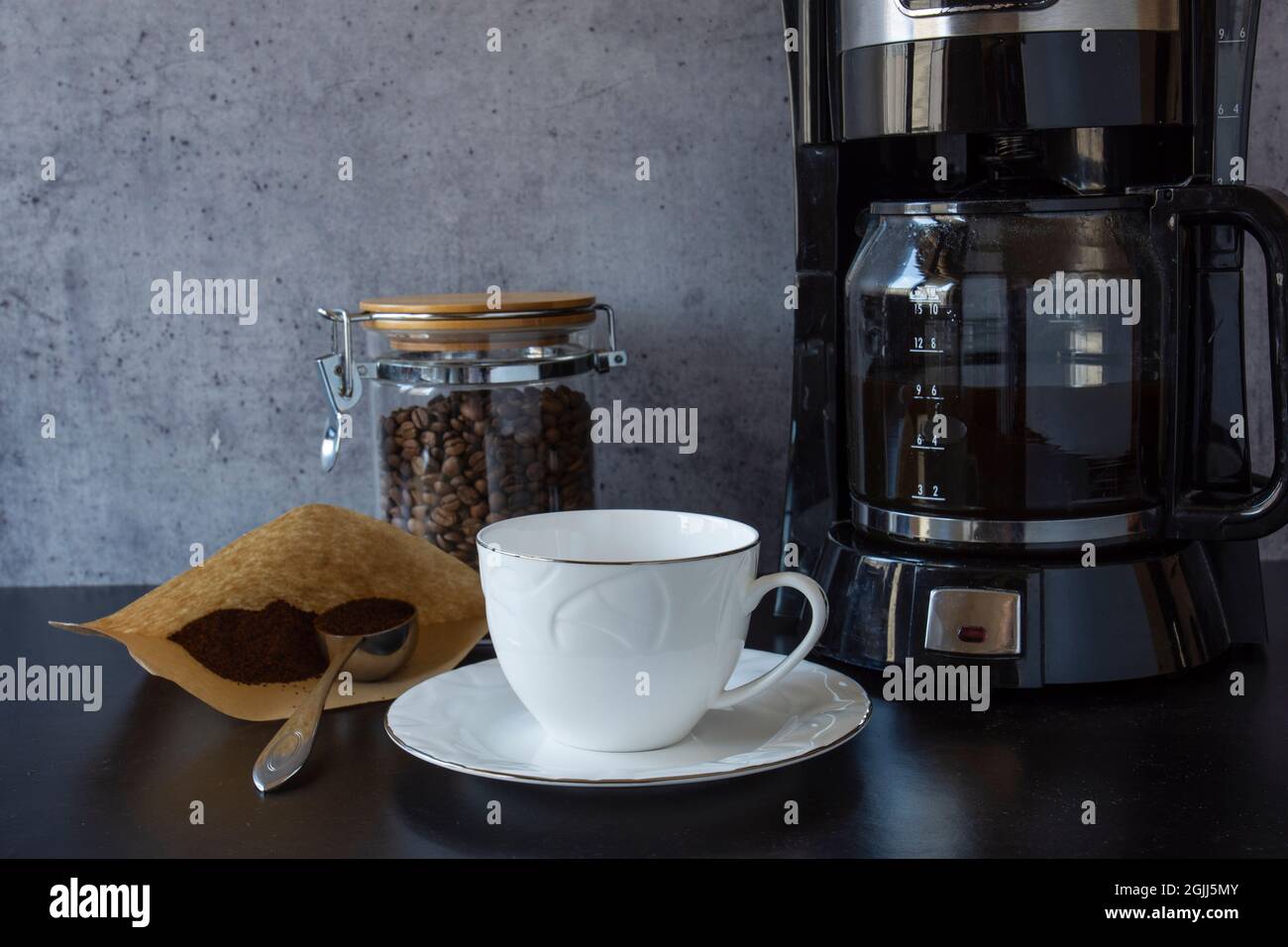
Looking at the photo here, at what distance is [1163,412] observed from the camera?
723 millimetres

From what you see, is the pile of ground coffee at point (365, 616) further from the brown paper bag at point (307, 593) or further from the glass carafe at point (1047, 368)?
the glass carafe at point (1047, 368)

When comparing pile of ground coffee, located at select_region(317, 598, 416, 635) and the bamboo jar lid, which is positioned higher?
the bamboo jar lid

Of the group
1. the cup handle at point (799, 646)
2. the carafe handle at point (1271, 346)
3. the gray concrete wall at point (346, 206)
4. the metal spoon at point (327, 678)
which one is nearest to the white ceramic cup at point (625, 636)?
the cup handle at point (799, 646)

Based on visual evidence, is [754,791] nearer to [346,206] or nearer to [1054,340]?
[1054,340]

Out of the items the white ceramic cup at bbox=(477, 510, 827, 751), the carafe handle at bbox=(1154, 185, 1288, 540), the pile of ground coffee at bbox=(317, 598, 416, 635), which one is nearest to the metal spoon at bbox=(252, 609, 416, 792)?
the pile of ground coffee at bbox=(317, 598, 416, 635)

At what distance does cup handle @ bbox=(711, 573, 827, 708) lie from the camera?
2.03ft

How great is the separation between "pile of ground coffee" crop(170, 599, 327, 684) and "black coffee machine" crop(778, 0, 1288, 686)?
0.30 m

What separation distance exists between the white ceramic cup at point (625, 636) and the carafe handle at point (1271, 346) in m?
0.23

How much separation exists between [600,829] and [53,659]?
0.43 m

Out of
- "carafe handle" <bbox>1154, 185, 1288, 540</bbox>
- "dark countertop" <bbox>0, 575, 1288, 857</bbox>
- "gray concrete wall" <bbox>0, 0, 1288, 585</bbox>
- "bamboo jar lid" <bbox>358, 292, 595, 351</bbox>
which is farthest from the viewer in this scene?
"gray concrete wall" <bbox>0, 0, 1288, 585</bbox>

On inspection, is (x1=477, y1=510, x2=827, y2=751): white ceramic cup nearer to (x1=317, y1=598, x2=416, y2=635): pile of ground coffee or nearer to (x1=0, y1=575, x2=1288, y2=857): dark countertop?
(x1=0, y1=575, x2=1288, y2=857): dark countertop

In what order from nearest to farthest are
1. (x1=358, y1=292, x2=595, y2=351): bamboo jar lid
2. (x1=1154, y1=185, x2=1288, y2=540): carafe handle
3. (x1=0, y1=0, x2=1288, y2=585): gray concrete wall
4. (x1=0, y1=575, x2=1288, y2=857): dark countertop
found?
(x1=0, y1=575, x2=1288, y2=857): dark countertop, (x1=1154, y1=185, x2=1288, y2=540): carafe handle, (x1=358, y1=292, x2=595, y2=351): bamboo jar lid, (x1=0, y1=0, x2=1288, y2=585): gray concrete wall
